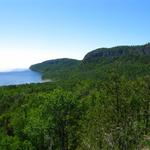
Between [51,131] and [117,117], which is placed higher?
[117,117]

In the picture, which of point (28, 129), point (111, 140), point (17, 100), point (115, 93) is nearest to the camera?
point (111, 140)

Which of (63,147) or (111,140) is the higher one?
(111,140)

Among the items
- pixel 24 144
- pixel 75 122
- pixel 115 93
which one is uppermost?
pixel 115 93

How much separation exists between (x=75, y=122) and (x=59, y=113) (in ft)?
15.6

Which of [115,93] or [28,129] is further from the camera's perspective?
[28,129]

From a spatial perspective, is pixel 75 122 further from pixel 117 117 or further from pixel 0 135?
pixel 0 135

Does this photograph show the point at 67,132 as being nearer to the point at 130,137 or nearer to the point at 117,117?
the point at 117,117

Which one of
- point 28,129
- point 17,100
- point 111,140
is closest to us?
point 111,140

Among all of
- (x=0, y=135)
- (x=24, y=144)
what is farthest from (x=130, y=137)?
(x=0, y=135)

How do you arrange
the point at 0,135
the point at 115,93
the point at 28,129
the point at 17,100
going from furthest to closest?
the point at 17,100
the point at 0,135
the point at 28,129
the point at 115,93

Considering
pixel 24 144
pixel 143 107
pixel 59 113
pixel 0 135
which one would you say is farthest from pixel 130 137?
pixel 0 135

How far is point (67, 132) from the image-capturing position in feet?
219

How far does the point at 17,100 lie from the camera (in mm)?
162500

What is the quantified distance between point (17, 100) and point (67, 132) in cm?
9924
